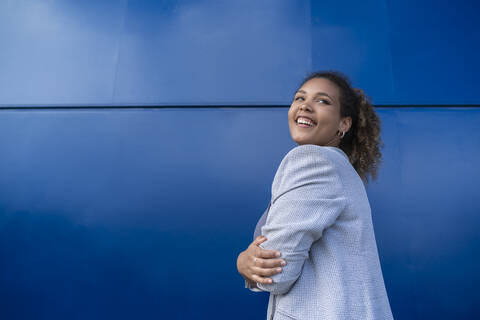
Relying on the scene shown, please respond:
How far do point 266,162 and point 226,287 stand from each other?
80 cm

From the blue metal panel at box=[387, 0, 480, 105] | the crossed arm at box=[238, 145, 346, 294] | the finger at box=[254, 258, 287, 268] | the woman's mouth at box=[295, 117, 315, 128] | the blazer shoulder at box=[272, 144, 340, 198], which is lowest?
the finger at box=[254, 258, 287, 268]

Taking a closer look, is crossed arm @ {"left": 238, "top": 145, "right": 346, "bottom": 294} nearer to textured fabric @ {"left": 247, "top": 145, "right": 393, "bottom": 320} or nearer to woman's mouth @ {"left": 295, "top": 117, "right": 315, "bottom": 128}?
textured fabric @ {"left": 247, "top": 145, "right": 393, "bottom": 320}

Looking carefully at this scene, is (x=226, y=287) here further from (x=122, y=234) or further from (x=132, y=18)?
(x=132, y=18)

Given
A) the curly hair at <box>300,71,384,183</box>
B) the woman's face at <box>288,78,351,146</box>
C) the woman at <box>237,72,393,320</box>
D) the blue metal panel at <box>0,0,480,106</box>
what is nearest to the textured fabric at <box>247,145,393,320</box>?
the woman at <box>237,72,393,320</box>

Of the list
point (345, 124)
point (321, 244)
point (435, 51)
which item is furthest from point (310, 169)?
point (435, 51)

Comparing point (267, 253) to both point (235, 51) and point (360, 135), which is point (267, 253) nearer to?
point (360, 135)

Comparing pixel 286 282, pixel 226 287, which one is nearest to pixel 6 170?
pixel 226 287

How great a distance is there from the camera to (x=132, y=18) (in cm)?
238

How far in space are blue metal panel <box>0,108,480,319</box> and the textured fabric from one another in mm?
1160

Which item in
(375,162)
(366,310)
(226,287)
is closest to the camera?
(366,310)

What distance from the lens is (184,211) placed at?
205 cm

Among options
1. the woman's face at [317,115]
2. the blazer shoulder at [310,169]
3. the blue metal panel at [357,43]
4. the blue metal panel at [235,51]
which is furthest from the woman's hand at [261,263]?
the blue metal panel at [357,43]

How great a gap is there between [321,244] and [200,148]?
4.57 ft

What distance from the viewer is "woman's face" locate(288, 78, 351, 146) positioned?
1093 millimetres
